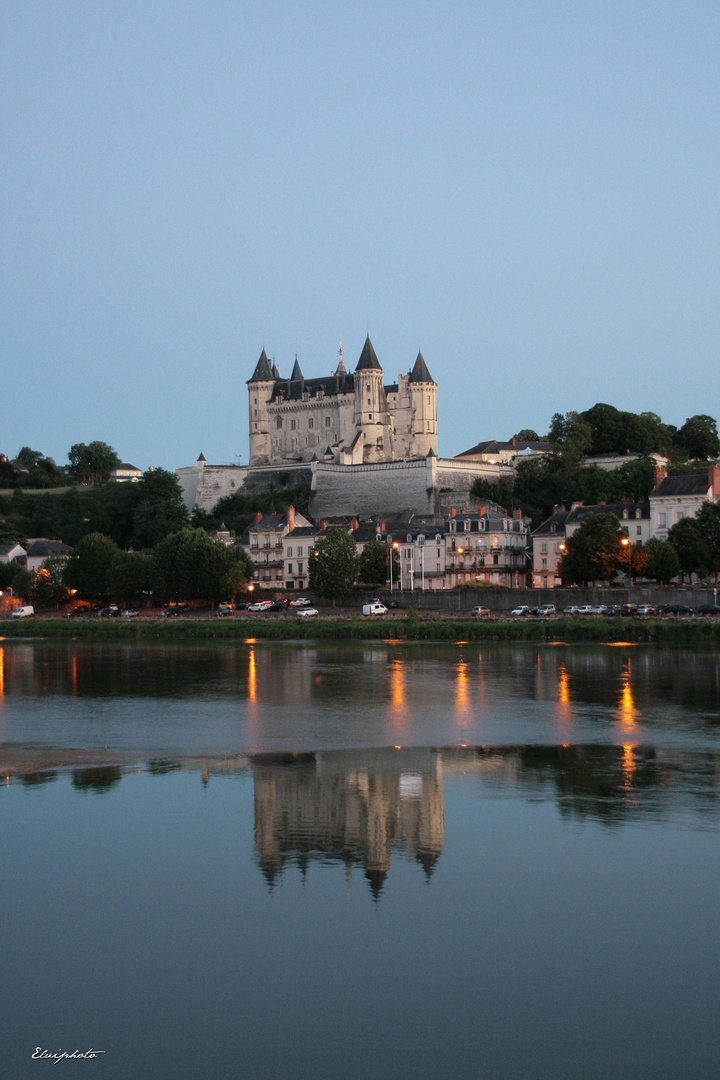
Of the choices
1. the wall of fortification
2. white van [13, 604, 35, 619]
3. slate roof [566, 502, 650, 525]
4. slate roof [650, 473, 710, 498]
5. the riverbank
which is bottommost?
the riverbank

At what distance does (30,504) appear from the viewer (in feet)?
291

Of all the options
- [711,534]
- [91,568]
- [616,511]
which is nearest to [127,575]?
[91,568]

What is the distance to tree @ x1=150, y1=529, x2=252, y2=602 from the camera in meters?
55.5

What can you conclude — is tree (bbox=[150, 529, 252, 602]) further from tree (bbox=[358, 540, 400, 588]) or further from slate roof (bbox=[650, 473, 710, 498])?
slate roof (bbox=[650, 473, 710, 498])

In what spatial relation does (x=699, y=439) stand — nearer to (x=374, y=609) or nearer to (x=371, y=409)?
(x=371, y=409)

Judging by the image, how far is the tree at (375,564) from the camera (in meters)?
57.2

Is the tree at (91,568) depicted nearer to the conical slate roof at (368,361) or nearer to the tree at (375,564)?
the tree at (375,564)

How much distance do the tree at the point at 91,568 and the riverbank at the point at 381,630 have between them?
600cm

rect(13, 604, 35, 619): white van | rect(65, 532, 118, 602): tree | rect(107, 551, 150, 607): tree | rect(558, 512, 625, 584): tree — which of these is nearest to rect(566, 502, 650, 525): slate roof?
rect(558, 512, 625, 584): tree

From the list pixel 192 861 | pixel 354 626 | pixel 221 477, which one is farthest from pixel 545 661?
pixel 221 477

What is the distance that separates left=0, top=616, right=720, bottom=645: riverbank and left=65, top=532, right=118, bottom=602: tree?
19.7 ft

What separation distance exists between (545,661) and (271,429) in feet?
181

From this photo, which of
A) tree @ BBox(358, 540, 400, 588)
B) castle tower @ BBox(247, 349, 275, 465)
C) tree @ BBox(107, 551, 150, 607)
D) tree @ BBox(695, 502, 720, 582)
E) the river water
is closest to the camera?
the river water

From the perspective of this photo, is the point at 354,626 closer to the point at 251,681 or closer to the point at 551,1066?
the point at 251,681
